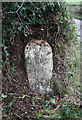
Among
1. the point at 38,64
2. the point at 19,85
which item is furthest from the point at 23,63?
the point at 19,85

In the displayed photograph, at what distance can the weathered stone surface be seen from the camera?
2469 mm

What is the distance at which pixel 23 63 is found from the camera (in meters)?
2.55

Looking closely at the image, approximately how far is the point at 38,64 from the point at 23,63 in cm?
30

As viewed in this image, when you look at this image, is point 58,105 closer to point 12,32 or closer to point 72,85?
point 72,85

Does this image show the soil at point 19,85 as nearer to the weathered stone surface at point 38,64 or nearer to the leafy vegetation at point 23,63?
the leafy vegetation at point 23,63

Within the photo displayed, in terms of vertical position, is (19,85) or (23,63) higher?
(23,63)

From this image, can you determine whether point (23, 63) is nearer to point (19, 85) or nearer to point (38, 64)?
point (38, 64)

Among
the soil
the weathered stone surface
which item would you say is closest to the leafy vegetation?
the soil

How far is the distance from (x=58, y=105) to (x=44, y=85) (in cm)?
45

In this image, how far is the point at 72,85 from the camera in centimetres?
272

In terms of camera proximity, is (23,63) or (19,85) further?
(23,63)

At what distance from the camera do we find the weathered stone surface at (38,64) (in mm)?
2469

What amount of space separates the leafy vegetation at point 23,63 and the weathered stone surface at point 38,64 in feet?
0.39

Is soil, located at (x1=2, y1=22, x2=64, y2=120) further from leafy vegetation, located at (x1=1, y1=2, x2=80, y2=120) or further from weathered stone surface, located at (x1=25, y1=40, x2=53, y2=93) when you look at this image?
weathered stone surface, located at (x1=25, y1=40, x2=53, y2=93)
